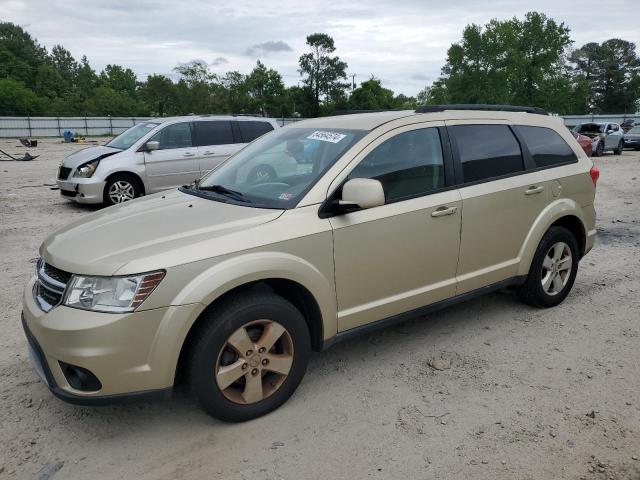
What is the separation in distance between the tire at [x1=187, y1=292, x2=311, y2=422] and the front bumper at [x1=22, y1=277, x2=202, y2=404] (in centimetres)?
14

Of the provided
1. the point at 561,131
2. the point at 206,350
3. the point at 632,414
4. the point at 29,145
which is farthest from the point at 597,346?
the point at 29,145

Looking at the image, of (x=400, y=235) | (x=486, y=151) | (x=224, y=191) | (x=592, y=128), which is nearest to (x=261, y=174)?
(x=224, y=191)

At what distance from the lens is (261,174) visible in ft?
12.7

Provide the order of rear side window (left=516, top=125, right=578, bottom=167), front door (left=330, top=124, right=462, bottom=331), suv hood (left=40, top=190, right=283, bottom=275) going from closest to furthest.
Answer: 1. suv hood (left=40, top=190, right=283, bottom=275)
2. front door (left=330, top=124, right=462, bottom=331)
3. rear side window (left=516, top=125, right=578, bottom=167)

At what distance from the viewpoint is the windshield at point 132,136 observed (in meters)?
10.3

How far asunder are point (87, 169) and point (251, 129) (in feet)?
10.9

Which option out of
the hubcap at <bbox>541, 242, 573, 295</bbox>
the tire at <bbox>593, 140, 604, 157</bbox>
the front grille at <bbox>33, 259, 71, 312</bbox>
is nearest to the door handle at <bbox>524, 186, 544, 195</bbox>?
the hubcap at <bbox>541, 242, 573, 295</bbox>

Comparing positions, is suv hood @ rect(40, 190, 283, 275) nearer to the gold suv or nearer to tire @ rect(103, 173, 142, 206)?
the gold suv

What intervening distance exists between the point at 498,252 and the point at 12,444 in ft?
11.6

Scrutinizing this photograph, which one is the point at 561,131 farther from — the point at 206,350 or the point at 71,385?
the point at 71,385

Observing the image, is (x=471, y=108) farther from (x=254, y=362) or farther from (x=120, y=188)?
(x=120, y=188)

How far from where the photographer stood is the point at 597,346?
4.11 meters

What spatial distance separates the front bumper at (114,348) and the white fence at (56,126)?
4219 cm

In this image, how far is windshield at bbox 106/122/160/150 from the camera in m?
10.3
